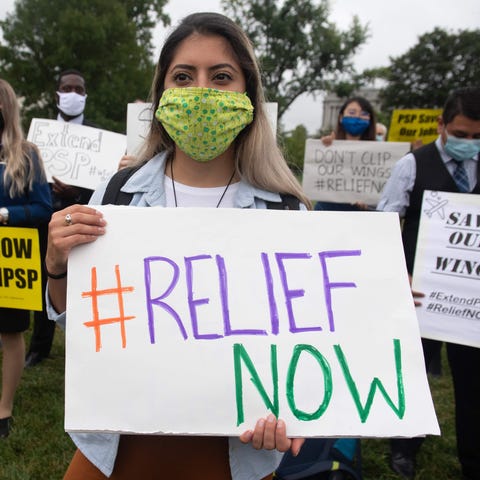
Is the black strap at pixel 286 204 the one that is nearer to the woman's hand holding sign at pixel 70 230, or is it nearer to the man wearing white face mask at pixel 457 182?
the woman's hand holding sign at pixel 70 230

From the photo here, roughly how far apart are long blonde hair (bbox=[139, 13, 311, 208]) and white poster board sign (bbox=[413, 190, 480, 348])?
935 mm

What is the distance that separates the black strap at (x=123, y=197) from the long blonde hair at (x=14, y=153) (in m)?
1.55

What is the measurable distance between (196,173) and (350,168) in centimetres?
319

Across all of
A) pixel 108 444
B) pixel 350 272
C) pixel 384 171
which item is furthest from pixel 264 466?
pixel 384 171

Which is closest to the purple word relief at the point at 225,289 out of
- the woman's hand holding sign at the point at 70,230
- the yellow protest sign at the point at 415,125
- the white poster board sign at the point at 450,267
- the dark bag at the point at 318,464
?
the woman's hand holding sign at the point at 70,230

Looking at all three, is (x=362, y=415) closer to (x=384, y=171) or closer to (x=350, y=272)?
(x=350, y=272)

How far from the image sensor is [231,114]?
1.45 m

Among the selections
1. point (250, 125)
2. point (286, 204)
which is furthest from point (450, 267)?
point (250, 125)

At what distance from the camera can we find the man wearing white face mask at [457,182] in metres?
2.48

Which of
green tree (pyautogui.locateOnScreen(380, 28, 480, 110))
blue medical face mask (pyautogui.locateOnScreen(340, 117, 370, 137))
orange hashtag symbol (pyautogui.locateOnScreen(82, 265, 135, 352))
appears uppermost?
green tree (pyautogui.locateOnScreen(380, 28, 480, 110))

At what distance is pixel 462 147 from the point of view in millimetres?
2477

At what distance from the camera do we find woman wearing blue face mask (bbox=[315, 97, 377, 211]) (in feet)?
14.0

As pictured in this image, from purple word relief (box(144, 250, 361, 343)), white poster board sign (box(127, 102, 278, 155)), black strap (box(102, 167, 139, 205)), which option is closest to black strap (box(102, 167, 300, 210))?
black strap (box(102, 167, 139, 205))

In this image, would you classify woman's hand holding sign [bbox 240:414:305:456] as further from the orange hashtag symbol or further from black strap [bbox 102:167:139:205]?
black strap [bbox 102:167:139:205]
